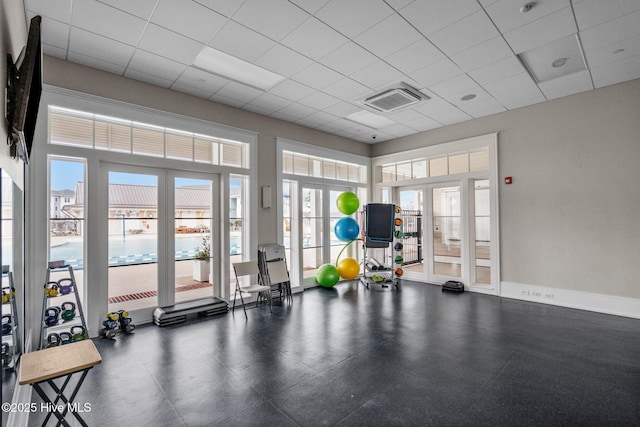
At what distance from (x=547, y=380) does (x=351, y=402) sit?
69.7 inches

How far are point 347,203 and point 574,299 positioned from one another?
4124 mm

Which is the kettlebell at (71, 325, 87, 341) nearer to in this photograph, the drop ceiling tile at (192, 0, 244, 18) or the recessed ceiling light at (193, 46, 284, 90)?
the recessed ceiling light at (193, 46, 284, 90)

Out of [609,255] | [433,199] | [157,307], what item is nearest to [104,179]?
[157,307]

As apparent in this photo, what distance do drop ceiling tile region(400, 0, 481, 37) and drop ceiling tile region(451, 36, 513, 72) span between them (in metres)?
0.67

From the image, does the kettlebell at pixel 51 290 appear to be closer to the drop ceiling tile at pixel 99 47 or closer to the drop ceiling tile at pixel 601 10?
the drop ceiling tile at pixel 99 47

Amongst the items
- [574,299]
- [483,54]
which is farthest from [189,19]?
[574,299]

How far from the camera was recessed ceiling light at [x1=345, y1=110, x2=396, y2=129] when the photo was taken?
5.78m

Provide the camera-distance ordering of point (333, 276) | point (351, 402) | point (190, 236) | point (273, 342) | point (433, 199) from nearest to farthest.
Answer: point (351, 402) < point (273, 342) < point (190, 236) < point (333, 276) < point (433, 199)

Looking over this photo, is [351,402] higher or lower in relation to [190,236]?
lower

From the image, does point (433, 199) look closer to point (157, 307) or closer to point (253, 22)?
point (253, 22)

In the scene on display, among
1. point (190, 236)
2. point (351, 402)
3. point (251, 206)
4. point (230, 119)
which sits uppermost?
point (230, 119)

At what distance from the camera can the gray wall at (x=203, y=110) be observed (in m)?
3.73

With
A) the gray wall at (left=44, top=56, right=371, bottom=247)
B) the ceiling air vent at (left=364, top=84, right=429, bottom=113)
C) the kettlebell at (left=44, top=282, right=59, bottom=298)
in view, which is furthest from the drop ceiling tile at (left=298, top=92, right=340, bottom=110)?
the kettlebell at (left=44, top=282, right=59, bottom=298)

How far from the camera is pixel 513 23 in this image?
314 cm
